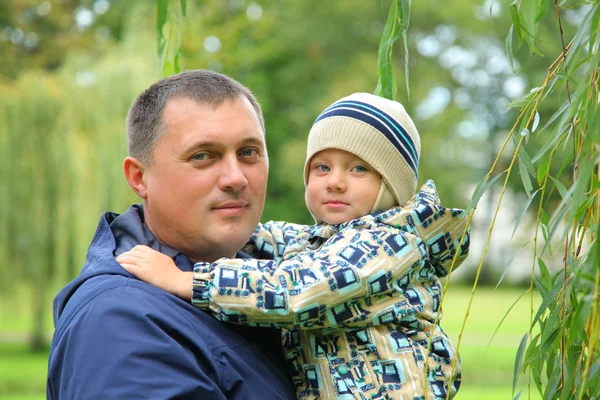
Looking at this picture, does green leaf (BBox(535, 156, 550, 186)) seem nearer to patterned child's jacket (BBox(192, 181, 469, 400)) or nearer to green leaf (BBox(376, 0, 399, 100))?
patterned child's jacket (BBox(192, 181, 469, 400))

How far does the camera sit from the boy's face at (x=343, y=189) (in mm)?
2373

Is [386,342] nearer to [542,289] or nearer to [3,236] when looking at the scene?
[542,289]

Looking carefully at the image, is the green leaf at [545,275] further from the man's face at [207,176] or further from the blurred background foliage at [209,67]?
the man's face at [207,176]

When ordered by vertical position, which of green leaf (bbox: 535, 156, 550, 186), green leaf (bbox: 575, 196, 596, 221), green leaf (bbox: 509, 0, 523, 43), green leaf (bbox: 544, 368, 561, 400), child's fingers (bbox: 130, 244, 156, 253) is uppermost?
green leaf (bbox: 509, 0, 523, 43)

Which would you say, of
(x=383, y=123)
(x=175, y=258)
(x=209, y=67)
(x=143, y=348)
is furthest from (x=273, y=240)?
(x=209, y=67)

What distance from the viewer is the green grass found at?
11.4 m

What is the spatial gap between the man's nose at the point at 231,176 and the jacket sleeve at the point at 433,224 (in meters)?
0.40

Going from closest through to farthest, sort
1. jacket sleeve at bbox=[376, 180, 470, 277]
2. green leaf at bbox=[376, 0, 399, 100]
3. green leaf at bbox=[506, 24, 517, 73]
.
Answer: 1. green leaf at bbox=[506, 24, 517, 73]
2. green leaf at bbox=[376, 0, 399, 100]
3. jacket sleeve at bbox=[376, 180, 470, 277]

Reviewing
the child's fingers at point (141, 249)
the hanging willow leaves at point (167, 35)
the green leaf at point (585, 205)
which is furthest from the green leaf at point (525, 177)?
the hanging willow leaves at point (167, 35)

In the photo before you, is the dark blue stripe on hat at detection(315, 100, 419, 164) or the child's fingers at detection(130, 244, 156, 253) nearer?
the child's fingers at detection(130, 244, 156, 253)

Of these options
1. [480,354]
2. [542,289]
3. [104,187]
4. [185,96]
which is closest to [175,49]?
[185,96]

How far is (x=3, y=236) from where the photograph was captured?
9703 millimetres

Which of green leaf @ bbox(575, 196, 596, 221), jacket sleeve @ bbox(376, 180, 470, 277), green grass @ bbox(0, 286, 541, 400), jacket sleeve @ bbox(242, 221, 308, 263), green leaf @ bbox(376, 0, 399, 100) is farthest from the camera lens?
green grass @ bbox(0, 286, 541, 400)

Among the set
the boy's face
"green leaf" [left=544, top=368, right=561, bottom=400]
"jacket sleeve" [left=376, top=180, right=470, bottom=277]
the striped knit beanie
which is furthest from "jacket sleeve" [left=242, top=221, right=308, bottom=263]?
"green leaf" [left=544, top=368, right=561, bottom=400]
